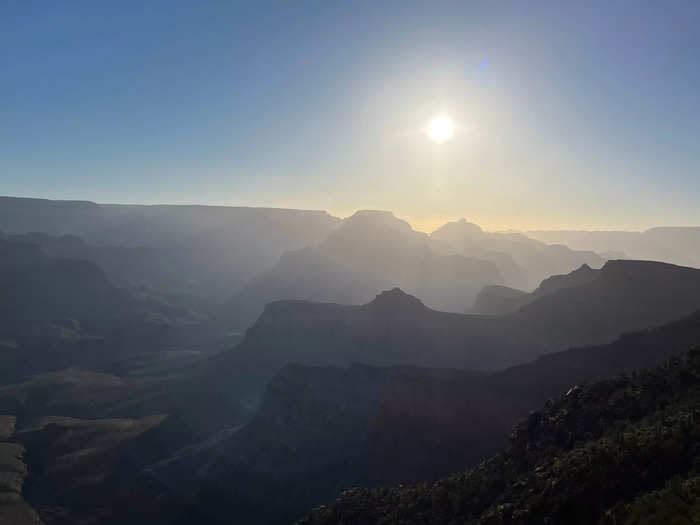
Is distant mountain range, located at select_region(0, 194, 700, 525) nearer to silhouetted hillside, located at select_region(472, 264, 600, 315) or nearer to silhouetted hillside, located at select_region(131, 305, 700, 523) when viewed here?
silhouetted hillside, located at select_region(131, 305, 700, 523)

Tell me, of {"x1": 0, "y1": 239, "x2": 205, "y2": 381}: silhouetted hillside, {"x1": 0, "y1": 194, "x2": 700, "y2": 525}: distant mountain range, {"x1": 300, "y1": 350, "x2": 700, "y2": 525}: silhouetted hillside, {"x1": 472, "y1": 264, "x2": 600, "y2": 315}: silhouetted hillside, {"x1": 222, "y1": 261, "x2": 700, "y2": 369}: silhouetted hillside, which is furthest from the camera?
{"x1": 0, "y1": 239, "x2": 205, "y2": 381}: silhouetted hillside

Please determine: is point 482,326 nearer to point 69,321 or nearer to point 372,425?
point 372,425

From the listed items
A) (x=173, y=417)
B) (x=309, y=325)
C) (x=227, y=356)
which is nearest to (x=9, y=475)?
(x=173, y=417)

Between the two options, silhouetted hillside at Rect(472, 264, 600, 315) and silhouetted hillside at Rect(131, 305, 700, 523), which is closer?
silhouetted hillside at Rect(131, 305, 700, 523)

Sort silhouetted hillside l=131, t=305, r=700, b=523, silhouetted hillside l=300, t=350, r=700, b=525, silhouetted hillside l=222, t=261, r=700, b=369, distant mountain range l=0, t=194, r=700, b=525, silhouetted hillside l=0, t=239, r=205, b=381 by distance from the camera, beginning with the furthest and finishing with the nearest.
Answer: silhouetted hillside l=0, t=239, r=205, b=381
silhouetted hillside l=222, t=261, r=700, b=369
silhouetted hillside l=131, t=305, r=700, b=523
distant mountain range l=0, t=194, r=700, b=525
silhouetted hillside l=300, t=350, r=700, b=525

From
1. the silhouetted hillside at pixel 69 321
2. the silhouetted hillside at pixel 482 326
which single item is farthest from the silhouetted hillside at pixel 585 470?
the silhouetted hillside at pixel 69 321

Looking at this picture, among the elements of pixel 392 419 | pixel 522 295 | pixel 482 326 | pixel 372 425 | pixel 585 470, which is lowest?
pixel 372 425

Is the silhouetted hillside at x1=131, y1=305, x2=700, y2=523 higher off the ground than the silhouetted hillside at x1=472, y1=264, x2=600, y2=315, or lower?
lower

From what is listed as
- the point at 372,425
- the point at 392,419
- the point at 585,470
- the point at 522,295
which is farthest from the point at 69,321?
the point at 585,470

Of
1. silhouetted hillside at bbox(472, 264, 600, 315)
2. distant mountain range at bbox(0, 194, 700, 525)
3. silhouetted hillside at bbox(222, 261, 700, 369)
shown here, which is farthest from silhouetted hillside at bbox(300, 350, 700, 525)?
silhouetted hillside at bbox(472, 264, 600, 315)

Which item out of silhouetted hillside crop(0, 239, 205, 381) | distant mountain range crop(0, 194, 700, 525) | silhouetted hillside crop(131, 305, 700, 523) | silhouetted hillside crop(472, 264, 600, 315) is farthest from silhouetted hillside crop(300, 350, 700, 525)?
silhouetted hillside crop(0, 239, 205, 381)

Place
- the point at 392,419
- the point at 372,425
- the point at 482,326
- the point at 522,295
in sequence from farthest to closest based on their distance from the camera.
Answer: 1. the point at 522,295
2. the point at 482,326
3. the point at 372,425
4. the point at 392,419
